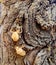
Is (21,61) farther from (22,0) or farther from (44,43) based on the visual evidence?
(22,0)

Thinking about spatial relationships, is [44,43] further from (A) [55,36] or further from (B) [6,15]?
(B) [6,15]

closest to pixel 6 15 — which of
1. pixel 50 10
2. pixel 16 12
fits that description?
pixel 16 12

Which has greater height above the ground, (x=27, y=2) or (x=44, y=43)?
(x=27, y=2)

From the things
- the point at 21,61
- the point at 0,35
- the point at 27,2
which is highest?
the point at 27,2

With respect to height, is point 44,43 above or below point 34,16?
below

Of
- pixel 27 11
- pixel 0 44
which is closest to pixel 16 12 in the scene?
pixel 27 11
